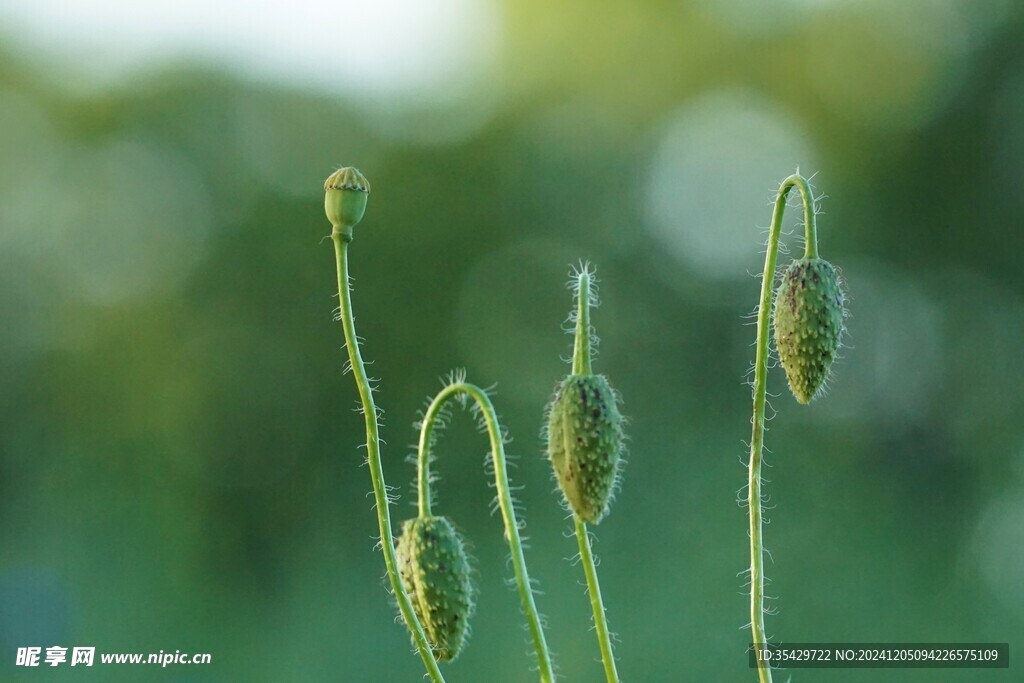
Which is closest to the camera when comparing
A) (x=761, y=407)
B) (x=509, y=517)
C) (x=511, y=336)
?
(x=509, y=517)

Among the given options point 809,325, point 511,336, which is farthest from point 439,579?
point 511,336

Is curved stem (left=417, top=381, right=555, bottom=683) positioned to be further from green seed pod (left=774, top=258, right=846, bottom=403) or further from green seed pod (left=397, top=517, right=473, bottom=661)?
green seed pod (left=774, top=258, right=846, bottom=403)

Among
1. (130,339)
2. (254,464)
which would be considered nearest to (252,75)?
(130,339)

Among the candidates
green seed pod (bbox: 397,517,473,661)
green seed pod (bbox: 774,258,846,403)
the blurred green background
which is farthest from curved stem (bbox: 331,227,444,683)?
the blurred green background

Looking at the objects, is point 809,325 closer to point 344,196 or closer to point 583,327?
point 583,327

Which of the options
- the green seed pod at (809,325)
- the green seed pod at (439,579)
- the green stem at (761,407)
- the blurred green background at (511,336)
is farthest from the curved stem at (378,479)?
the blurred green background at (511,336)

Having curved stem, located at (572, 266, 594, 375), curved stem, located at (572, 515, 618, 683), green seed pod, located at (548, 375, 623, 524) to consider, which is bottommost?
curved stem, located at (572, 515, 618, 683)

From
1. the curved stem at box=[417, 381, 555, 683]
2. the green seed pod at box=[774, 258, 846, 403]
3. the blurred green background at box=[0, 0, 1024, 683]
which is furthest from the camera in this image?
the blurred green background at box=[0, 0, 1024, 683]
